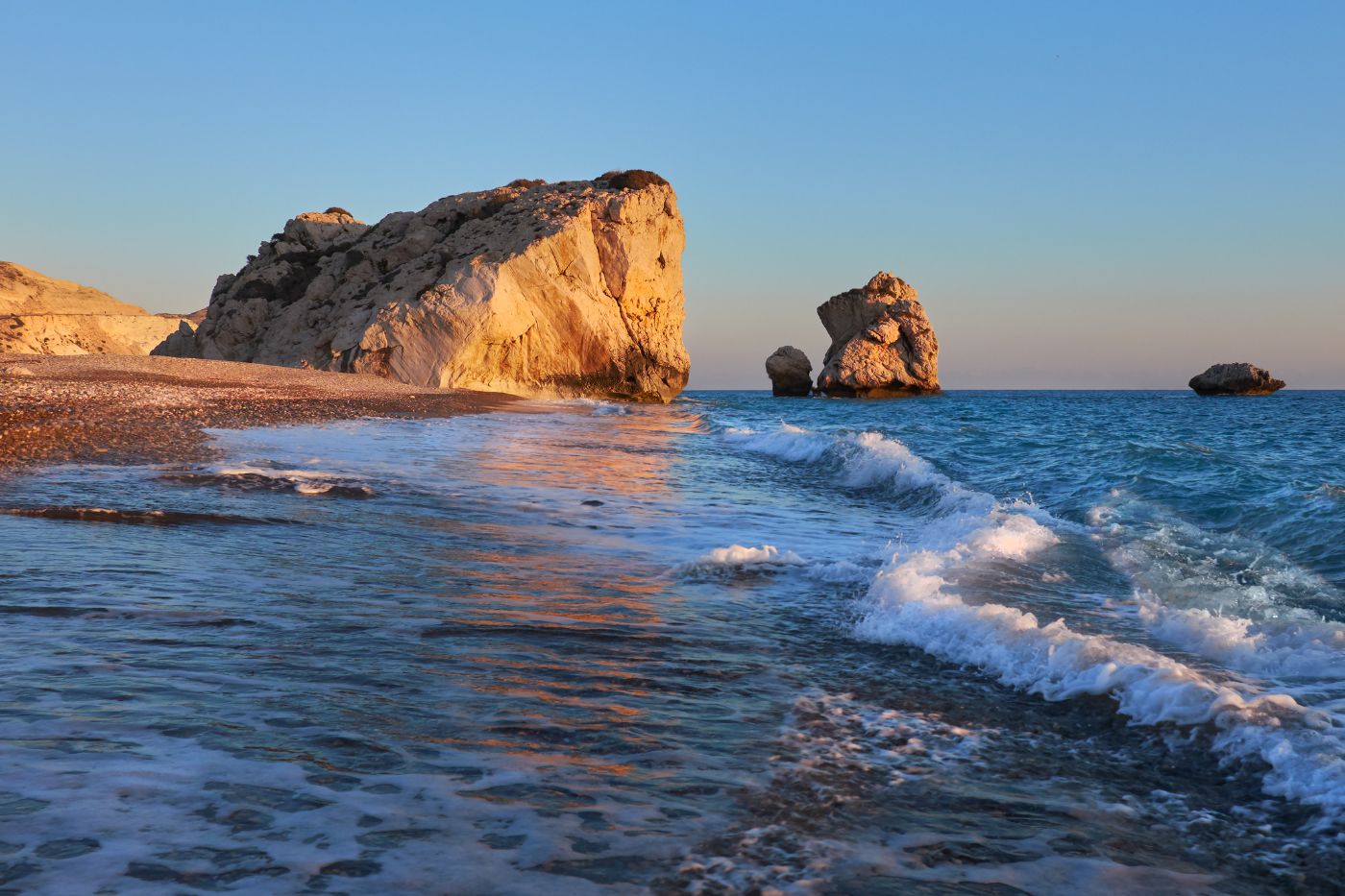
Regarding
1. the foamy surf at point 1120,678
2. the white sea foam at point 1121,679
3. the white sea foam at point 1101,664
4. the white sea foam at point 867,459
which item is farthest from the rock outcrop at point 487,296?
the white sea foam at point 1121,679

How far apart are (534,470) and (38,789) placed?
9.81 m

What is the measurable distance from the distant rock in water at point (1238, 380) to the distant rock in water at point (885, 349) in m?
29.0

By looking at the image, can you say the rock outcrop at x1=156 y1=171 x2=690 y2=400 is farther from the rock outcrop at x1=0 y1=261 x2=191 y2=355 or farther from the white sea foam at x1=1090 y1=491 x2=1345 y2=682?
the white sea foam at x1=1090 y1=491 x2=1345 y2=682

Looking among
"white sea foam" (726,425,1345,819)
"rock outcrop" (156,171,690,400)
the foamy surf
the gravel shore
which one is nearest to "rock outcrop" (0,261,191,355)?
"rock outcrop" (156,171,690,400)

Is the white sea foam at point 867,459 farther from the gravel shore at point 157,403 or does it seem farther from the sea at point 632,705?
the gravel shore at point 157,403

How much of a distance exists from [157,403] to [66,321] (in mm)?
64949

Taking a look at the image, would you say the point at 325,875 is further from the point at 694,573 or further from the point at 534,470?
the point at 534,470

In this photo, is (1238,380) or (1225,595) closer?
(1225,595)

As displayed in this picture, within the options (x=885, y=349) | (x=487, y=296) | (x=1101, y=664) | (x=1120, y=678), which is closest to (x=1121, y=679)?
(x=1120, y=678)

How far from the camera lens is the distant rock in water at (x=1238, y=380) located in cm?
8712

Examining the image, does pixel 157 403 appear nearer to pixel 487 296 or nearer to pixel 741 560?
pixel 741 560

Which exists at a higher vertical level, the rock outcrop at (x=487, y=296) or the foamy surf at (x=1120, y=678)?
the rock outcrop at (x=487, y=296)

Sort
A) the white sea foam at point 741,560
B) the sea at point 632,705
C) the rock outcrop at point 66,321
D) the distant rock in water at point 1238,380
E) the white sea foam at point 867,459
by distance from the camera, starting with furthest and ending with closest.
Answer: the distant rock in water at point 1238,380
the rock outcrop at point 66,321
the white sea foam at point 867,459
the white sea foam at point 741,560
the sea at point 632,705

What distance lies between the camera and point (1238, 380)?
87688 millimetres
